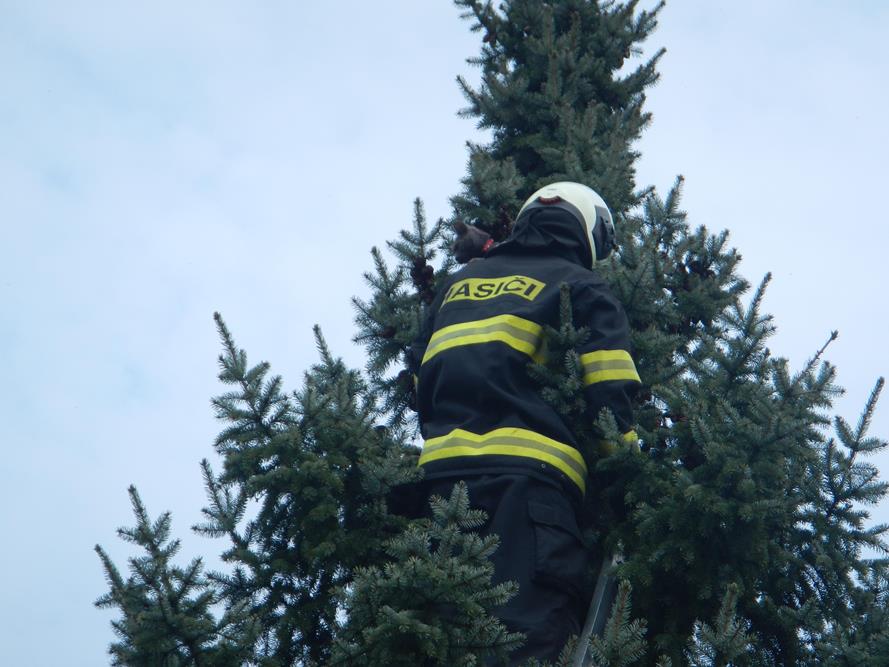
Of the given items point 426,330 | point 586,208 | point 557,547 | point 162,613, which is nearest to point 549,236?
point 586,208

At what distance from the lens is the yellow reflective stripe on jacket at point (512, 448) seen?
526 centimetres

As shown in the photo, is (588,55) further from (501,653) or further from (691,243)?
(501,653)

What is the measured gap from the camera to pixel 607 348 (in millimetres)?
5406

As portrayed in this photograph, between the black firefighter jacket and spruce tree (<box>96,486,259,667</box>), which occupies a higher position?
the black firefighter jacket

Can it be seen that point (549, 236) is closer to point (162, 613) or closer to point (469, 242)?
point (469, 242)

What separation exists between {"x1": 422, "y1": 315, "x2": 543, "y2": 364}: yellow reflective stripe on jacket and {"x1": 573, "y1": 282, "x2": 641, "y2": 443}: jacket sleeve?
252 millimetres

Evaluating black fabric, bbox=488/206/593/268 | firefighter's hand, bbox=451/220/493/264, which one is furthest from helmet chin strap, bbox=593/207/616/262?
firefighter's hand, bbox=451/220/493/264

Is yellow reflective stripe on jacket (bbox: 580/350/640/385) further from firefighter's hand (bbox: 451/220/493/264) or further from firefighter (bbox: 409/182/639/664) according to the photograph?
firefighter's hand (bbox: 451/220/493/264)

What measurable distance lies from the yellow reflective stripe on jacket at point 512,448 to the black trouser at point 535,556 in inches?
4.6

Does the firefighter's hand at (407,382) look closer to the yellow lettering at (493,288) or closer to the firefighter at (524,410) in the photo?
the firefighter at (524,410)

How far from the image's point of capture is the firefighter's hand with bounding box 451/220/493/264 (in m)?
6.63

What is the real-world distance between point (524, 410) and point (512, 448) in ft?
0.68

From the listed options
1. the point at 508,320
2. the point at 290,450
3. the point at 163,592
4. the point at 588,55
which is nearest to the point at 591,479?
the point at 508,320

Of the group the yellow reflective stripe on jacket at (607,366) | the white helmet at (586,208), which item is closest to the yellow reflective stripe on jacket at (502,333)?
Answer: the yellow reflective stripe on jacket at (607,366)
